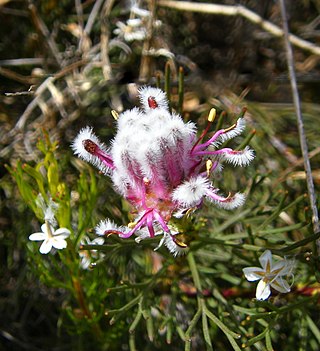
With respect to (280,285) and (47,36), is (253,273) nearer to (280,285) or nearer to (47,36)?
(280,285)

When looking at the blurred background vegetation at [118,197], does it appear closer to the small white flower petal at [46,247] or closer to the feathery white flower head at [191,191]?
the small white flower petal at [46,247]

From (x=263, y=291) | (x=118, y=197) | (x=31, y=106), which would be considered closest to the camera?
(x=263, y=291)

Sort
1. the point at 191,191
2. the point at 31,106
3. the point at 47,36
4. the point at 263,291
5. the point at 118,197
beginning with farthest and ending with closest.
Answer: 1. the point at 47,36
2. the point at 31,106
3. the point at 118,197
4. the point at 263,291
5. the point at 191,191

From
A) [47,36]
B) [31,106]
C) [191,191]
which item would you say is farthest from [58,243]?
[47,36]

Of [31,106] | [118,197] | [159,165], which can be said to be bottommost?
[118,197]

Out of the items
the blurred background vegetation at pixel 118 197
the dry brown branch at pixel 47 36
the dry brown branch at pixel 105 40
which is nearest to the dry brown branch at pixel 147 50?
the blurred background vegetation at pixel 118 197

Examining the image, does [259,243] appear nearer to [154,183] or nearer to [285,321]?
[285,321]

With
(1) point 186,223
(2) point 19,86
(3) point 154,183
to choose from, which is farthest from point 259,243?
(2) point 19,86
